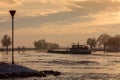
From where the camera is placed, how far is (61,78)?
48.1m

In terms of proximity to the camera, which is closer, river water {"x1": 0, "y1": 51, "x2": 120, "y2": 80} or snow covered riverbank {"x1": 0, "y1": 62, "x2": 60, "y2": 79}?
snow covered riverbank {"x1": 0, "y1": 62, "x2": 60, "y2": 79}

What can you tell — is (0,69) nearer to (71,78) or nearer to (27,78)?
(27,78)

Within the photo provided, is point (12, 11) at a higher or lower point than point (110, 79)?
higher

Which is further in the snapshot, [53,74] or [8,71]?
[53,74]

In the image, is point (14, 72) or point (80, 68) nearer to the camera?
point (14, 72)

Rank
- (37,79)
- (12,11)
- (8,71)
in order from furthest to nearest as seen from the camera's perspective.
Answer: (12,11)
(8,71)
(37,79)

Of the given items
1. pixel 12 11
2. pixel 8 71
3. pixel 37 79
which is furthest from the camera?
pixel 12 11

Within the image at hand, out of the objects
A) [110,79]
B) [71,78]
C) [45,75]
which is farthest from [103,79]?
[45,75]

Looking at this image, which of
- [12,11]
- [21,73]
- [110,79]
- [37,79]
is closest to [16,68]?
[21,73]

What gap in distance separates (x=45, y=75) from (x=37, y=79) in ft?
19.4

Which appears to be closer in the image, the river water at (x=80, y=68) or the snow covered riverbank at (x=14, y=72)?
the snow covered riverbank at (x=14, y=72)

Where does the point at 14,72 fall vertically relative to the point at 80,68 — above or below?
above

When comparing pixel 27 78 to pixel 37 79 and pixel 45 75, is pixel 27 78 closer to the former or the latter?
pixel 37 79

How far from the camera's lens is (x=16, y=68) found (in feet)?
162
